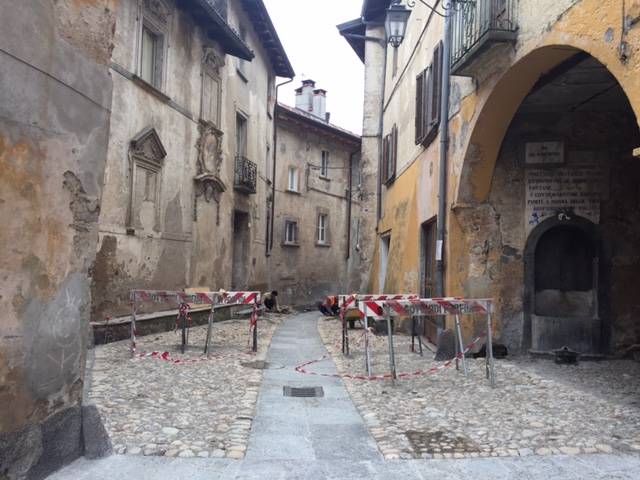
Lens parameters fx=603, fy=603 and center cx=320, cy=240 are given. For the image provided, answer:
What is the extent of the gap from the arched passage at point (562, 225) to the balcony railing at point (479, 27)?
1.40 metres

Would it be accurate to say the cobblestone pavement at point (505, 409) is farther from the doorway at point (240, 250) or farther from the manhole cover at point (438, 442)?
the doorway at point (240, 250)

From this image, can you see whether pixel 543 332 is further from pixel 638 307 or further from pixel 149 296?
pixel 149 296

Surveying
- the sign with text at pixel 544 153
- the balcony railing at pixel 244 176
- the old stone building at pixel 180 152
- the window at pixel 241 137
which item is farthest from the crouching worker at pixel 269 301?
the sign with text at pixel 544 153

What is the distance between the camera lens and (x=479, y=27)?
7.38 metres

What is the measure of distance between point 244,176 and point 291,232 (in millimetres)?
8025

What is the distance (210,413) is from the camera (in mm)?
5285

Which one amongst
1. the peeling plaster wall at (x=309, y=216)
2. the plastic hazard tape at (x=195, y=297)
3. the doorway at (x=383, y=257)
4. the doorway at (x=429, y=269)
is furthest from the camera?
the peeling plaster wall at (x=309, y=216)

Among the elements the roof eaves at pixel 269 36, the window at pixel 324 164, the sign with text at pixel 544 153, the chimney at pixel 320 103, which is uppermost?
the chimney at pixel 320 103

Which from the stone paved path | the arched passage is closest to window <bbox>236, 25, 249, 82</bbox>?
the arched passage

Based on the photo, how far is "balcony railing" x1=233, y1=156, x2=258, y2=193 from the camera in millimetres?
17739

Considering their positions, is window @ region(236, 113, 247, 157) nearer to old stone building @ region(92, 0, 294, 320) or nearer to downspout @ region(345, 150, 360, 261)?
old stone building @ region(92, 0, 294, 320)

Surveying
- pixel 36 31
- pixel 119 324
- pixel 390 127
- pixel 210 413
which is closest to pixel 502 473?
pixel 210 413

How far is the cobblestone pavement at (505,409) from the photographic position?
175 inches

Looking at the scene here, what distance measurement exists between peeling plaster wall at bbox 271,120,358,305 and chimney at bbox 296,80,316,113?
4.17m
